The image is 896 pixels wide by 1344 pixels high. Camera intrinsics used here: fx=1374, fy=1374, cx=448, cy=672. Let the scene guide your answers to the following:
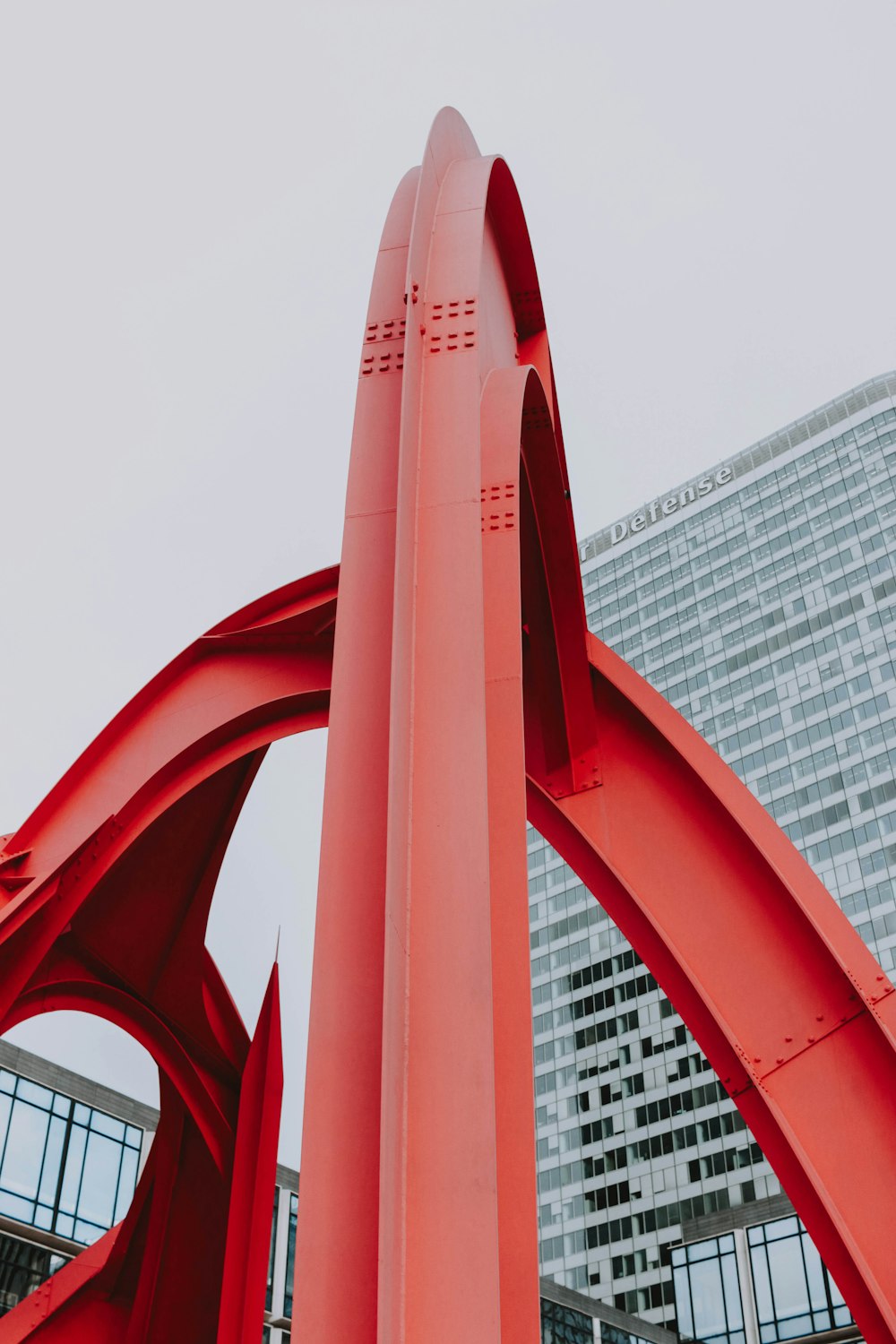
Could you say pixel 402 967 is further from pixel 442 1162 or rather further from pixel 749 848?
pixel 749 848

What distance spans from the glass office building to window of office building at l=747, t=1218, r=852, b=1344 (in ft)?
56.4

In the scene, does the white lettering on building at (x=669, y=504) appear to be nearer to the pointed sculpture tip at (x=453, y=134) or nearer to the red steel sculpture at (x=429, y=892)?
the red steel sculpture at (x=429, y=892)

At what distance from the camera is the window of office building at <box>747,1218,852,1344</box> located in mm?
55562

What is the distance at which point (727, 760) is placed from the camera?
8794 centimetres

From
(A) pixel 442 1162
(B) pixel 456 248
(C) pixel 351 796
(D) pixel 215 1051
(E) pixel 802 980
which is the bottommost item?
(A) pixel 442 1162

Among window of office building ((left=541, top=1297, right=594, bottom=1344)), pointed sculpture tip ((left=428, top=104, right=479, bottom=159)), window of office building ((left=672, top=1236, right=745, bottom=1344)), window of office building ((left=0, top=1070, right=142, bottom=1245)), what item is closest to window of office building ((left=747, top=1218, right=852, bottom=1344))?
window of office building ((left=672, top=1236, right=745, bottom=1344))

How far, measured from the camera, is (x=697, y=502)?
4104 inches

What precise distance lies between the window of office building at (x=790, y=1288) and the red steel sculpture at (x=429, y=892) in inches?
1831

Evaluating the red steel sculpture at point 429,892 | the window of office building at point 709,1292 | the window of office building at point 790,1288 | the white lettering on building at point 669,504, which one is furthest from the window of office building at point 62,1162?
the white lettering on building at point 669,504

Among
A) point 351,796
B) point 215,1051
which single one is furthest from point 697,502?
point 351,796

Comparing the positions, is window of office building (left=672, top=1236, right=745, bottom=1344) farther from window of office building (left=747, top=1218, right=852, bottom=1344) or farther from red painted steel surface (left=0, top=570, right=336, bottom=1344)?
red painted steel surface (left=0, top=570, right=336, bottom=1344)

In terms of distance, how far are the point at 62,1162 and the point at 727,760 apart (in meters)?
57.9

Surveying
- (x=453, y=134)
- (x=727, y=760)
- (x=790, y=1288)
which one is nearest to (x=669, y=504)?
(x=727, y=760)

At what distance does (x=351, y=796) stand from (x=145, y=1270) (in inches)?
465
